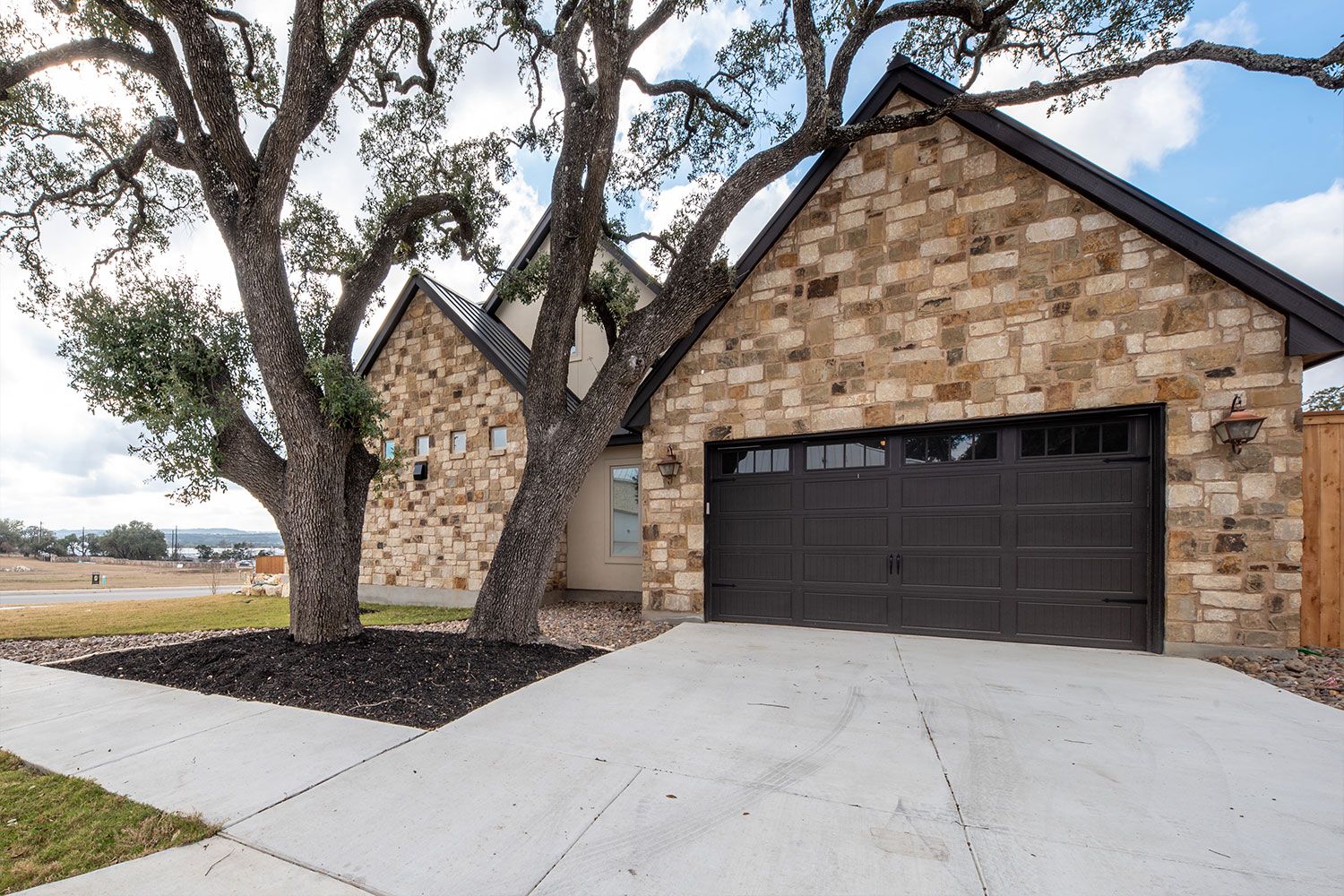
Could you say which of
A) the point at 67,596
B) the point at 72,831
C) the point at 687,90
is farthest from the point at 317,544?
the point at 67,596

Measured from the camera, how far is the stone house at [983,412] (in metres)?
5.05

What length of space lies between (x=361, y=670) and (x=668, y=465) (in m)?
4.03

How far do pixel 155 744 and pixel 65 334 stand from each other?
4758 mm

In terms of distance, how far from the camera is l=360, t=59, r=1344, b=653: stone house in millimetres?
5051

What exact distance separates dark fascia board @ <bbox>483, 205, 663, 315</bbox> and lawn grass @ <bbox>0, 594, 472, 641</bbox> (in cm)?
648

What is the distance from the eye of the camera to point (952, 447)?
6152 millimetres

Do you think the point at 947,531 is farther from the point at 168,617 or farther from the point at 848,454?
the point at 168,617

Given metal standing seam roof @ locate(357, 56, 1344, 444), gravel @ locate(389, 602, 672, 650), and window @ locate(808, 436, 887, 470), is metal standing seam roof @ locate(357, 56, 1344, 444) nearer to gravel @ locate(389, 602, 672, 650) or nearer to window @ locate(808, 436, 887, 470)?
window @ locate(808, 436, 887, 470)

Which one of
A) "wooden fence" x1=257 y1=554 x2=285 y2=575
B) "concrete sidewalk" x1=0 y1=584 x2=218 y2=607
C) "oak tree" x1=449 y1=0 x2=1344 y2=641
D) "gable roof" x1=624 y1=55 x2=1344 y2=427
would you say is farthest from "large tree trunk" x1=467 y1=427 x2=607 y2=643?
"concrete sidewalk" x1=0 y1=584 x2=218 y2=607

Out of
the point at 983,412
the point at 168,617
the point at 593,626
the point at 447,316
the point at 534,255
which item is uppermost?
the point at 534,255

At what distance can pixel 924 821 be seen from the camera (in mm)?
2402

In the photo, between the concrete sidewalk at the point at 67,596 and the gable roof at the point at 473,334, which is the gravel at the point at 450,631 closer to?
the gable roof at the point at 473,334

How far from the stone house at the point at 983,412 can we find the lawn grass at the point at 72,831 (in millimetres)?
5268

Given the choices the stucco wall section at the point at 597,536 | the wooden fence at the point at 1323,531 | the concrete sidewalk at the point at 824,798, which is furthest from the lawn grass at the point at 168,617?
the wooden fence at the point at 1323,531
